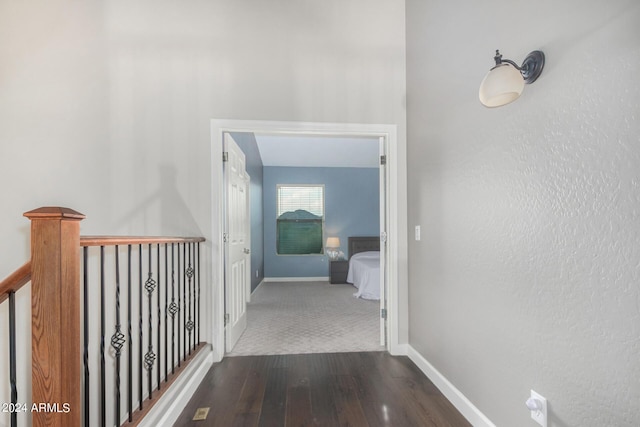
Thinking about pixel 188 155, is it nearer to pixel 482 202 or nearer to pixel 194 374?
pixel 194 374

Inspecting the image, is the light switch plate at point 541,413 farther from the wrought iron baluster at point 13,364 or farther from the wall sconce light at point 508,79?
the wrought iron baluster at point 13,364

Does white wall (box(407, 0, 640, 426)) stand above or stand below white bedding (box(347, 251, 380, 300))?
above

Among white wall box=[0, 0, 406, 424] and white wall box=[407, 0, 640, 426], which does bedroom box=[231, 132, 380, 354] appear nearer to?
white wall box=[0, 0, 406, 424]

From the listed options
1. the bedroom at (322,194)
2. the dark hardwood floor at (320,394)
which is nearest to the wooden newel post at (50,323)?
the dark hardwood floor at (320,394)

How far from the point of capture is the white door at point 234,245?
2678mm

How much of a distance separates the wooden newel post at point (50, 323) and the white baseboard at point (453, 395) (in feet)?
6.10

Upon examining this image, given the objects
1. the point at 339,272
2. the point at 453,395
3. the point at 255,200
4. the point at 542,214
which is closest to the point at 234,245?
the point at 453,395

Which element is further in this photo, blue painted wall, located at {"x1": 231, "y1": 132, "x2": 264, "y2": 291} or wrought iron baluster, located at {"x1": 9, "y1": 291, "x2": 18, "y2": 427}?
blue painted wall, located at {"x1": 231, "y1": 132, "x2": 264, "y2": 291}

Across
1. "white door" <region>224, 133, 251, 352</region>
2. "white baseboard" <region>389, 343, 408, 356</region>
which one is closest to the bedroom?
"white door" <region>224, 133, 251, 352</region>

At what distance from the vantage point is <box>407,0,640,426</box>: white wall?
938 millimetres

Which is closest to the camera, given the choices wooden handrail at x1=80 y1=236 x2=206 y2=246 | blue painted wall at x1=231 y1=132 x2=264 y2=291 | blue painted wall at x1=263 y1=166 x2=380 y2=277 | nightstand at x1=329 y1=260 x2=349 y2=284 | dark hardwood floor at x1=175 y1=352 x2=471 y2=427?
wooden handrail at x1=80 y1=236 x2=206 y2=246

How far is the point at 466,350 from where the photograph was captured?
1.76 m

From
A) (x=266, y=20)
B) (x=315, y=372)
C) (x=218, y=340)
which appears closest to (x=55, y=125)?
(x=266, y=20)

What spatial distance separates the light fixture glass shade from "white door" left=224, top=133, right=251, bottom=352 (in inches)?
83.1
